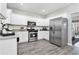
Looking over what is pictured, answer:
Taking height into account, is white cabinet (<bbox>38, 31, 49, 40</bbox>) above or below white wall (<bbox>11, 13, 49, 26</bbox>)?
below

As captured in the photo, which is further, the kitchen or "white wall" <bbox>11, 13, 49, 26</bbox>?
"white wall" <bbox>11, 13, 49, 26</bbox>

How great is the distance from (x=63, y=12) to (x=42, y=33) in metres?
2.43

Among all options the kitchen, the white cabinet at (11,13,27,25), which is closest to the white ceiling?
the kitchen

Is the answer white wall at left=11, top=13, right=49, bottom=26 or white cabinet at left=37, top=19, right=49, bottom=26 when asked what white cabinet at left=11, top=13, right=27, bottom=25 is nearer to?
white wall at left=11, top=13, right=49, bottom=26

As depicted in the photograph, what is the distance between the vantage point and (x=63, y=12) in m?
3.95

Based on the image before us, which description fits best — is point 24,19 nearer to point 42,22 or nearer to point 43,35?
point 42,22

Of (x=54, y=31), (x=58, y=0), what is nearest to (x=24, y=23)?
(x=54, y=31)

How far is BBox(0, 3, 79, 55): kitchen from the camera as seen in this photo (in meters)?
2.08

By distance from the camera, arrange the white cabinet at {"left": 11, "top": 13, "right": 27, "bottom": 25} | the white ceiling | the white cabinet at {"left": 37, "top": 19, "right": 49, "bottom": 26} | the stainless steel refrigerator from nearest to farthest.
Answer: the stainless steel refrigerator
the white ceiling
the white cabinet at {"left": 11, "top": 13, "right": 27, "bottom": 25}
the white cabinet at {"left": 37, "top": 19, "right": 49, "bottom": 26}

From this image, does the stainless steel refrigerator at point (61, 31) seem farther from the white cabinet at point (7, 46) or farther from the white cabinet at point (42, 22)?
the white cabinet at point (7, 46)

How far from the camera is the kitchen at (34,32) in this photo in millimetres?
2084

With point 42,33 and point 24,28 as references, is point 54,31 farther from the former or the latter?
point 24,28

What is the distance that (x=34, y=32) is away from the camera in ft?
15.8

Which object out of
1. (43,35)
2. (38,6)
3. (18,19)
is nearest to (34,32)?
(43,35)
